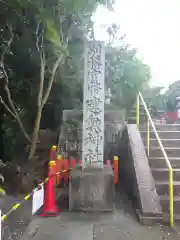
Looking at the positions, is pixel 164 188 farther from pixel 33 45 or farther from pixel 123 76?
pixel 123 76

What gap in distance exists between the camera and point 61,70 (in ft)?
38.1

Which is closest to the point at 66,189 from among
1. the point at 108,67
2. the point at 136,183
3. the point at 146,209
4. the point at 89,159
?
the point at 89,159

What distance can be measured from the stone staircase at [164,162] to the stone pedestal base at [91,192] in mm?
1199

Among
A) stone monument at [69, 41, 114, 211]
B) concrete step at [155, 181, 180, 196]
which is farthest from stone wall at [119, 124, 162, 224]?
stone monument at [69, 41, 114, 211]

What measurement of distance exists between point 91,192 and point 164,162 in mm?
2446

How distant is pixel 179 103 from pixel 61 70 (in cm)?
716

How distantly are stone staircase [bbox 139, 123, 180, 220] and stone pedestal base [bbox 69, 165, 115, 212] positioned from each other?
1199 mm

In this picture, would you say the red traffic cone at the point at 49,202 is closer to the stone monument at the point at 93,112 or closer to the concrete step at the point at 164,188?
the stone monument at the point at 93,112

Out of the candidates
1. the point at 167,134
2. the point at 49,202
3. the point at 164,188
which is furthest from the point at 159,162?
the point at 49,202

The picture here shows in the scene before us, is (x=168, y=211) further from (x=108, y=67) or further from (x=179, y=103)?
(x=179, y=103)

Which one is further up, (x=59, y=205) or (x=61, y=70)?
(x=61, y=70)

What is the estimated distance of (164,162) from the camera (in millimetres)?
7680

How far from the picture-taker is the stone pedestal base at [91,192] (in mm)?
6371

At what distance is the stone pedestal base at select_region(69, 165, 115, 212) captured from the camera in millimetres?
6371
